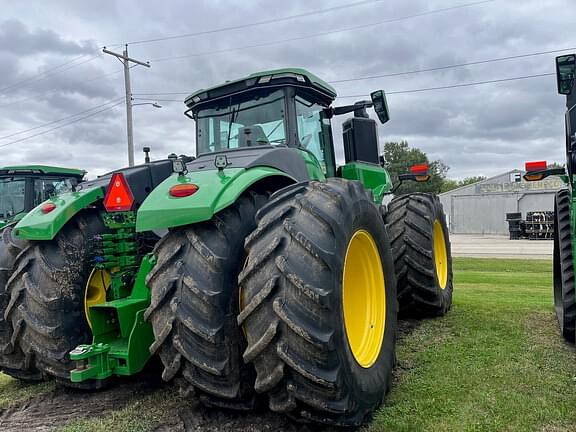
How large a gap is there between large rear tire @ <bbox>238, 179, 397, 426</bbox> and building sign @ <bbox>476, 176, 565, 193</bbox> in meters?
33.9

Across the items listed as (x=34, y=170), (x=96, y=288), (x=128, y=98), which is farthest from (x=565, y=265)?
(x=128, y=98)

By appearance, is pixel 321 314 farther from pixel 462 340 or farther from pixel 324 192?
pixel 462 340

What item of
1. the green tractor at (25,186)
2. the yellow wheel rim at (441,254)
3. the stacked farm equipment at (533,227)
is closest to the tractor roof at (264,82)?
the yellow wheel rim at (441,254)

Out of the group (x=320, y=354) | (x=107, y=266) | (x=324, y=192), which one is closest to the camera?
(x=320, y=354)

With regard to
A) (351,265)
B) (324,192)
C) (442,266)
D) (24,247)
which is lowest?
(442,266)

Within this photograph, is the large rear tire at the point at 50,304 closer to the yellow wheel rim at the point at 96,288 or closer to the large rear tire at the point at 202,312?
the yellow wheel rim at the point at 96,288

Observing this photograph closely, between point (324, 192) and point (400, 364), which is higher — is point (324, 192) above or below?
above

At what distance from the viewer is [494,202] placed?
1382 inches

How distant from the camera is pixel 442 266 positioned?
6.48 metres

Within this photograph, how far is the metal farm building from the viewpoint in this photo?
32969 millimetres

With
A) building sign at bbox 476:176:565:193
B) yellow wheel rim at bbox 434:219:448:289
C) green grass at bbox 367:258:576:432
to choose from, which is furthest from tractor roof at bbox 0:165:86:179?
building sign at bbox 476:176:565:193

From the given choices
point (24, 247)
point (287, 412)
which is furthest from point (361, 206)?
point (24, 247)

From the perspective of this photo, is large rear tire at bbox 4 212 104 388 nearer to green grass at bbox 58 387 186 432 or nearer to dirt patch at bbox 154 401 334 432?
green grass at bbox 58 387 186 432

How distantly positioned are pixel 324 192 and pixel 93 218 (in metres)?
2.00
